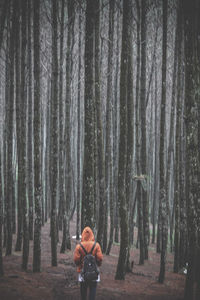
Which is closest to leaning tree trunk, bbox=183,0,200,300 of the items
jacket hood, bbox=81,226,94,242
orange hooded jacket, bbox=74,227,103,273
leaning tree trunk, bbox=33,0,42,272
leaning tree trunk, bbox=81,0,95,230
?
orange hooded jacket, bbox=74,227,103,273

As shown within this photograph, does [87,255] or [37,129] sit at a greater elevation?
[37,129]

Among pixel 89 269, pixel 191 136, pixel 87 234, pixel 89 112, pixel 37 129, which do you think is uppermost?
pixel 89 112

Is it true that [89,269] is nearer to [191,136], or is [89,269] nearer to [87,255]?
[87,255]

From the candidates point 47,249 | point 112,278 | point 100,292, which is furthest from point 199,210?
point 47,249

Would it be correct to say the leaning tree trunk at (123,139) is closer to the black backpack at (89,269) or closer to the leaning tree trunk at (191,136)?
the leaning tree trunk at (191,136)

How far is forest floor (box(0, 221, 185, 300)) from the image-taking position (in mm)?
5617

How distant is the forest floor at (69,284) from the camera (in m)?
5.62

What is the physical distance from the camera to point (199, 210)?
528 cm

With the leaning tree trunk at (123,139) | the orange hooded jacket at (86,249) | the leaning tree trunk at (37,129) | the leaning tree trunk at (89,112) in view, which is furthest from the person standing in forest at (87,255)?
the leaning tree trunk at (37,129)

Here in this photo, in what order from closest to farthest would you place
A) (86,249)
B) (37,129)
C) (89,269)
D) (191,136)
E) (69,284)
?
(89,269)
(86,249)
(191,136)
(69,284)
(37,129)

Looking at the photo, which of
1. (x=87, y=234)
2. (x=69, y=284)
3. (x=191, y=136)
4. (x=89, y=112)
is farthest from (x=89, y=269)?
(x=89, y=112)

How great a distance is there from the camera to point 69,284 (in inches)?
257

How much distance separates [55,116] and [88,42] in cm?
230

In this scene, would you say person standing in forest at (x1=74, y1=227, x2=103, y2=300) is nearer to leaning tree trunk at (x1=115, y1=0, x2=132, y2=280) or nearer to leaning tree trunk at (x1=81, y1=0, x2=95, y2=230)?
leaning tree trunk at (x1=81, y1=0, x2=95, y2=230)
